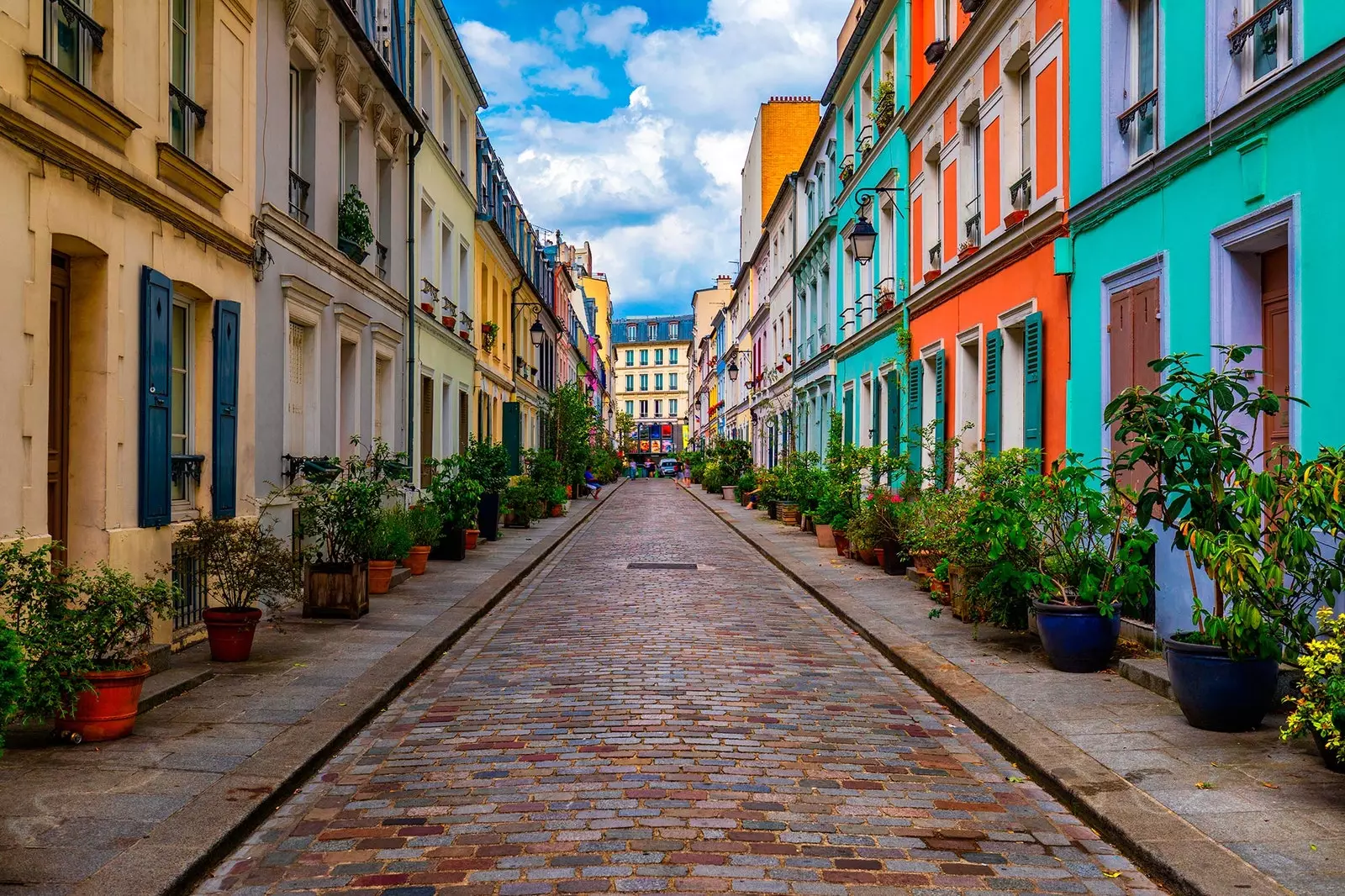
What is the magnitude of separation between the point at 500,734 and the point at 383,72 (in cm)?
1049

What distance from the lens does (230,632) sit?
26.9 ft

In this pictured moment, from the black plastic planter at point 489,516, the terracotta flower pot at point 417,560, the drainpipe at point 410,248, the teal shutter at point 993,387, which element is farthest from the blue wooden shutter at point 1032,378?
the black plastic planter at point 489,516

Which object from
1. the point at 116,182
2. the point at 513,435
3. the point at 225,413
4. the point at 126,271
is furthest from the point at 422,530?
the point at 513,435

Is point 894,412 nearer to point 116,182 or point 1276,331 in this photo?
point 1276,331

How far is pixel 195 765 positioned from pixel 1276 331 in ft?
24.2

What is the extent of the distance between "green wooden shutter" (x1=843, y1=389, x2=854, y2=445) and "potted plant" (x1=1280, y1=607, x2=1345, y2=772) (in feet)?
59.0

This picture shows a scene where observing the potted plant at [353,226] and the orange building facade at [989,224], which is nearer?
the orange building facade at [989,224]

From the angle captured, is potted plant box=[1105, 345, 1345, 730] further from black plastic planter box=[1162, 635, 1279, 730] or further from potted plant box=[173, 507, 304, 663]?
potted plant box=[173, 507, 304, 663]

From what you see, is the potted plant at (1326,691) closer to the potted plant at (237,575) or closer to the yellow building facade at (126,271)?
the potted plant at (237,575)

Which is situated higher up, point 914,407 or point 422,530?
point 914,407

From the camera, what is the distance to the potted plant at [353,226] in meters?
13.4

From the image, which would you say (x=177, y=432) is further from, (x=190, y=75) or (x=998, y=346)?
(x=998, y=346)

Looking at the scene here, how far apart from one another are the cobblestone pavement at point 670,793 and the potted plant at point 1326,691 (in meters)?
1.10

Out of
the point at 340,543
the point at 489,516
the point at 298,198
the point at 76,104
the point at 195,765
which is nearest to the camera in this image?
the point at 195,765
